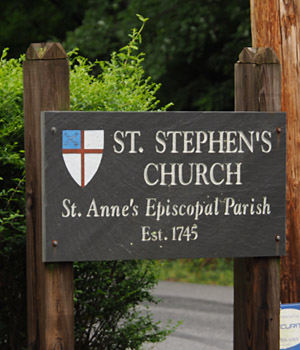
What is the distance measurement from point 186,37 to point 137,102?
38.8ft

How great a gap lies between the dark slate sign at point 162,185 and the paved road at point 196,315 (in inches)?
128

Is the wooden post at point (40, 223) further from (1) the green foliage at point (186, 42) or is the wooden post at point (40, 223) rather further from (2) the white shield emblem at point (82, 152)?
(1) the green foliage at point (186, 42)

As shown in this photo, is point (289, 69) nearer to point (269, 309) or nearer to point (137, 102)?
point (137, 102)

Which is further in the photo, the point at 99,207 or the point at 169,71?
the point at 169,71

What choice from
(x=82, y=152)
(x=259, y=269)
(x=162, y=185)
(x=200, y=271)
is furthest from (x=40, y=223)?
(x=200, y=271)

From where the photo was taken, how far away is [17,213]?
449 cm

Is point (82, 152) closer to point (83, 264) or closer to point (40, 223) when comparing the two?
point (40, 223)

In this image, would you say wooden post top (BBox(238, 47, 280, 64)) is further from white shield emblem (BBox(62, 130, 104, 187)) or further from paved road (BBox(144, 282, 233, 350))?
paved road (BBox(144, 282, 233, 350))

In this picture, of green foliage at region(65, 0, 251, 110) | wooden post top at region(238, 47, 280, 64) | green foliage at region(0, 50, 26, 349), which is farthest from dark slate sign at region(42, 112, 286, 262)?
green foliage at region(65, 0, 251, 110)

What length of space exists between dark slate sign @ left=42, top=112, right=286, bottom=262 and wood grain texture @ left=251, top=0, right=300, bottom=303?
84 cm

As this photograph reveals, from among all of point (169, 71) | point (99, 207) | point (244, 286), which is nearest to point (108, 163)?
point (99, 207)

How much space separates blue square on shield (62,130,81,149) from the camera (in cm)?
368

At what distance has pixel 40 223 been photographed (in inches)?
150

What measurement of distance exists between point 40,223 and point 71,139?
17.2 inches
